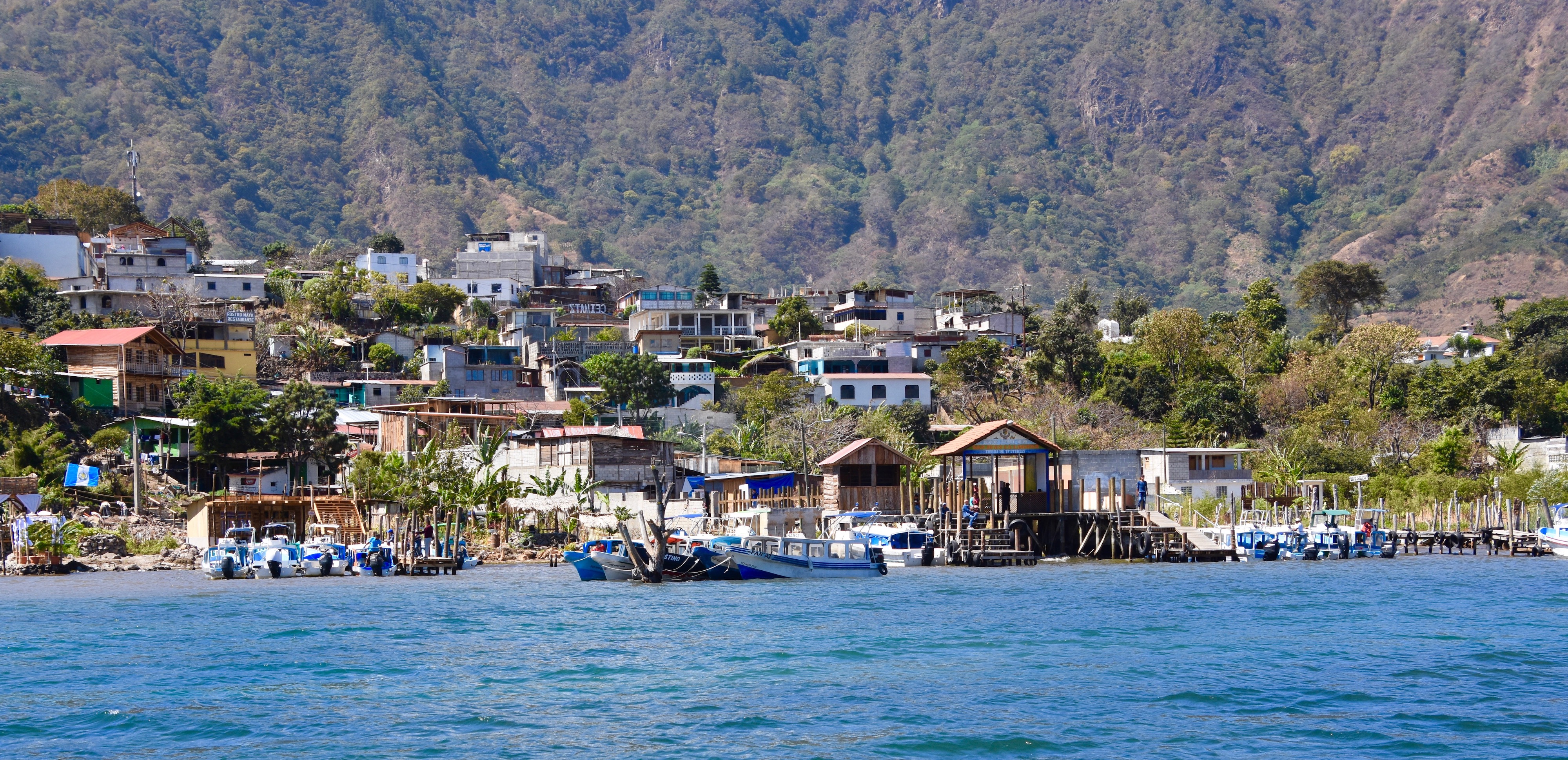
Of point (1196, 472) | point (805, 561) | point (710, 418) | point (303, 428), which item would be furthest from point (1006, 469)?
point (303, 428)

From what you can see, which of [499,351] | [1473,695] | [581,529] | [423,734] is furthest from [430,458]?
[1473,695]

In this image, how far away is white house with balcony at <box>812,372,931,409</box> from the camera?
93188 mm

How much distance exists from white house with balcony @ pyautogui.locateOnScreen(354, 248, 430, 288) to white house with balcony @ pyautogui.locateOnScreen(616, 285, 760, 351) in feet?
61.4

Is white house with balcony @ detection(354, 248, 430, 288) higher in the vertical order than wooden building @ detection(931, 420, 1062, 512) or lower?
higher

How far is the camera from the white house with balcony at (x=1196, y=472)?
7181 centimetres

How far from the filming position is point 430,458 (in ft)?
215

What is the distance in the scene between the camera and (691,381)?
96500 mm

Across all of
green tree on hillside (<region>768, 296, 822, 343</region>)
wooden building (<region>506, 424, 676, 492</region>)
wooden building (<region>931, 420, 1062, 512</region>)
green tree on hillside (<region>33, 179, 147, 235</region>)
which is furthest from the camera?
green tree on hillside (<region>33, 179, 147, 235</region>)

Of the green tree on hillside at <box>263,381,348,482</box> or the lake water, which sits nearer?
the lake water

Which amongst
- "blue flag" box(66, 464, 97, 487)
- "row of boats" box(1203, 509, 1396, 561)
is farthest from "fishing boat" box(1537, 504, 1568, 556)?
"blue flag" box(66, 464, 97, 487)

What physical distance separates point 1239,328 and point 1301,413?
57.3 feet

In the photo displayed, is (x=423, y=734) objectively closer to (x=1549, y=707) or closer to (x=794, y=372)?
(x=1549, y=707)

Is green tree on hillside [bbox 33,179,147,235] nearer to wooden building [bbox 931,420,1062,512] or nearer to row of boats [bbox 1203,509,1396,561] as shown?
wooden building [bbox 931,420,1062,512]

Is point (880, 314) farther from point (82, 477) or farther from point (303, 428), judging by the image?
point (82, 477)
